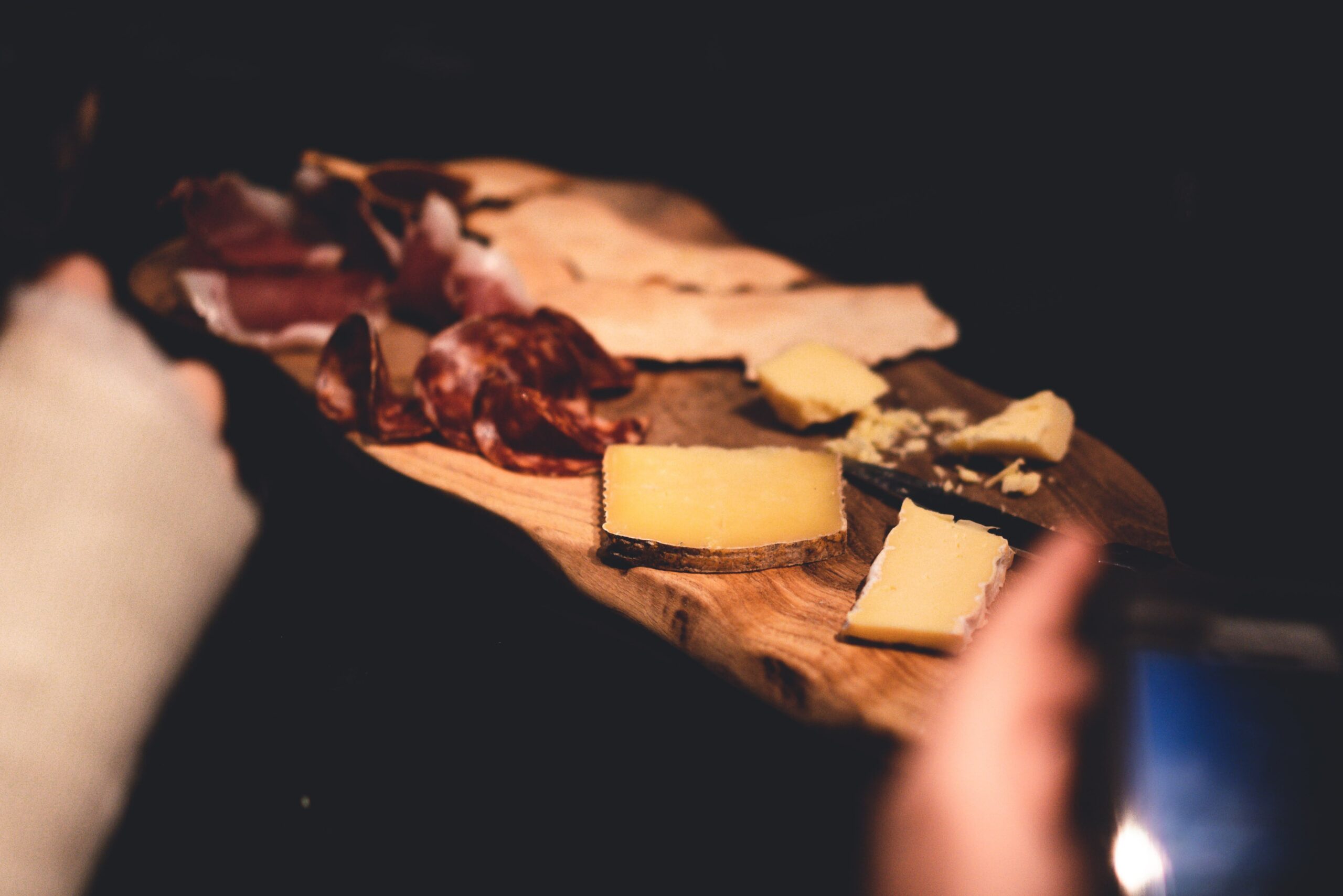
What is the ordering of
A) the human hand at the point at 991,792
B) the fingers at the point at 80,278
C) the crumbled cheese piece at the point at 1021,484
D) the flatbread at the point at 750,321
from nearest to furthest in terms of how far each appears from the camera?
the human hand at the point at 991,792 < the crumbled cheese piece at the point at 1021,484 < the flatbread at the point at 750,321 < the fingers at the point at 80,278

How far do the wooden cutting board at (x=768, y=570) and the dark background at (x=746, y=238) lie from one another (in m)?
0.04

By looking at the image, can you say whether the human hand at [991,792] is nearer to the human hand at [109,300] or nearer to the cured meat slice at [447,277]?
the cured meat slice at [447,277]

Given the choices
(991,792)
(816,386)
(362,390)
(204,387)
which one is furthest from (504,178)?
(991,792)

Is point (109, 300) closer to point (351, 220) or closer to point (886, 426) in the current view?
point (351, 220)

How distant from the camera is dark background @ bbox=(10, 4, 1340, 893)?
855 millimetres

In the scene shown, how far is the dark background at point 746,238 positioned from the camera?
855 mm

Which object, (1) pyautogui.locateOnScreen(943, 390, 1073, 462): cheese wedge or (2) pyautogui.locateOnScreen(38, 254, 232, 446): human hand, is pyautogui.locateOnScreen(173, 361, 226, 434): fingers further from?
(1) pyautogui.locateOnScreen(943, 390, 1073, 462): cheese wedge

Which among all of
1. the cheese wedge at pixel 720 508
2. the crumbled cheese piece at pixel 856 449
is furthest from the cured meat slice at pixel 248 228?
the crumbled cheese piece at pixel 856 449

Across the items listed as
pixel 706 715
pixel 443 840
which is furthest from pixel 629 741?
pixel 443 840

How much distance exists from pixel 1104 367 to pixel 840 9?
95 cm

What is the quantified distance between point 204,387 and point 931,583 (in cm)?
125

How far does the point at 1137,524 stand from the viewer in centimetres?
101

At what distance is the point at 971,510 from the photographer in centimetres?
99

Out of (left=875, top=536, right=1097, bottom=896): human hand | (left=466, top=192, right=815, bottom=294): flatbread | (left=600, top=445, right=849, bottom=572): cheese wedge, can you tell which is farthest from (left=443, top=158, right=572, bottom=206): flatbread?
(left=875, top=536, right=1097, bottom=896): human hand
